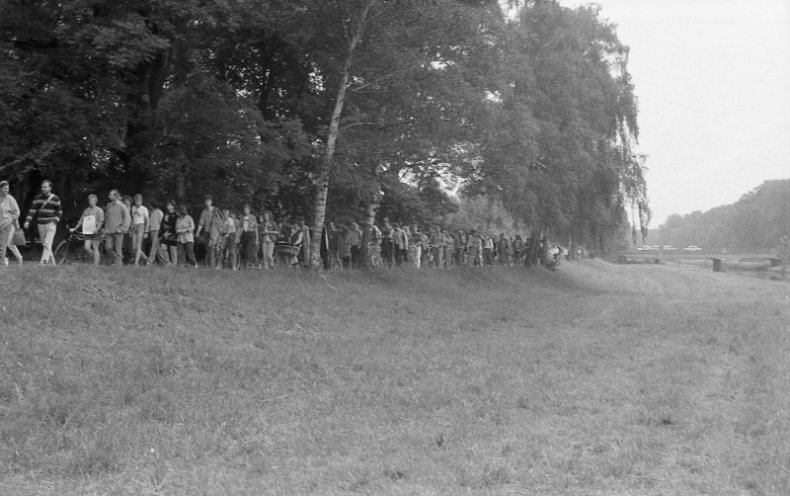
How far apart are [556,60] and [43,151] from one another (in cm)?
2384

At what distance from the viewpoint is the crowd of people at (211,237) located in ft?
50.6

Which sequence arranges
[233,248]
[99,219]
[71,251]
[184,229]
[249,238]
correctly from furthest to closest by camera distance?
[71,251]
[249,238]
[233,248]
[184,229]
[99,219]

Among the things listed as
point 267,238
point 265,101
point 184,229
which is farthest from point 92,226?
point 265,101

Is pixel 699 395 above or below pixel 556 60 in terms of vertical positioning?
below

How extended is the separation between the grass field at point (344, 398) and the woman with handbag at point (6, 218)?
1314 mm

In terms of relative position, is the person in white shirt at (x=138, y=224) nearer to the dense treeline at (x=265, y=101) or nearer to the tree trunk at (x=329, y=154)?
the dense treeline at (x=265, y=101)

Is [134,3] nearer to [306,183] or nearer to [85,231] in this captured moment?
[85,231]

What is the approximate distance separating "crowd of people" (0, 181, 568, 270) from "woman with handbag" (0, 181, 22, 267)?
0.02 metres

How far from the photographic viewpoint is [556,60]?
35625 millimetres

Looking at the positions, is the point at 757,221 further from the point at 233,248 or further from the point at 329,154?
the point at 233,248

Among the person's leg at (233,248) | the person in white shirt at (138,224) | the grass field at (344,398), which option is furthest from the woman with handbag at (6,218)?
the person's leg at (233,248)

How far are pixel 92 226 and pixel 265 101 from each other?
10538 mm

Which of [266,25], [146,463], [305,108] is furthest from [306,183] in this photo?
[146,463]

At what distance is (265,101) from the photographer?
25.5m
